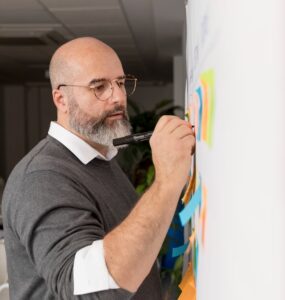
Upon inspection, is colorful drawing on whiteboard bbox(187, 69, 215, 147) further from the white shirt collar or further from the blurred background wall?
the blurred background wall

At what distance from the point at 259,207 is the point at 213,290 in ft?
1.03

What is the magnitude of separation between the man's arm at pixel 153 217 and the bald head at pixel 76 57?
1.27 ft

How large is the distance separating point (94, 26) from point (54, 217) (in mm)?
3387

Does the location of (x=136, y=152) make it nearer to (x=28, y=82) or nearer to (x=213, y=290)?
(x=213, y=290)

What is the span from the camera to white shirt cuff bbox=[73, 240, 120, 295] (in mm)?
809

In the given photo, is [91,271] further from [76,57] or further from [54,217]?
[76,57]

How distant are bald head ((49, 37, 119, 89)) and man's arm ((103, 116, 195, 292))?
1.27 feet

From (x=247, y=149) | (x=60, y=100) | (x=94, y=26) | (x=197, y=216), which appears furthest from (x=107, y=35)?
(x=247, y=149)

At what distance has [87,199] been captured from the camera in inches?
40.0

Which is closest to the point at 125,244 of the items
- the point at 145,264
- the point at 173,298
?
the point at 145,264

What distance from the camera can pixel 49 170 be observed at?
96 cm

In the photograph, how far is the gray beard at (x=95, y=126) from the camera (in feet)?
3.90

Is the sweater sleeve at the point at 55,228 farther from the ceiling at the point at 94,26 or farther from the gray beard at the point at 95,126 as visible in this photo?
the ceiling at the point at 94,26

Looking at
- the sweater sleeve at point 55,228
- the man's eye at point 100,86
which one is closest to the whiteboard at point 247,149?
the sweater sleeve at point 55,228
